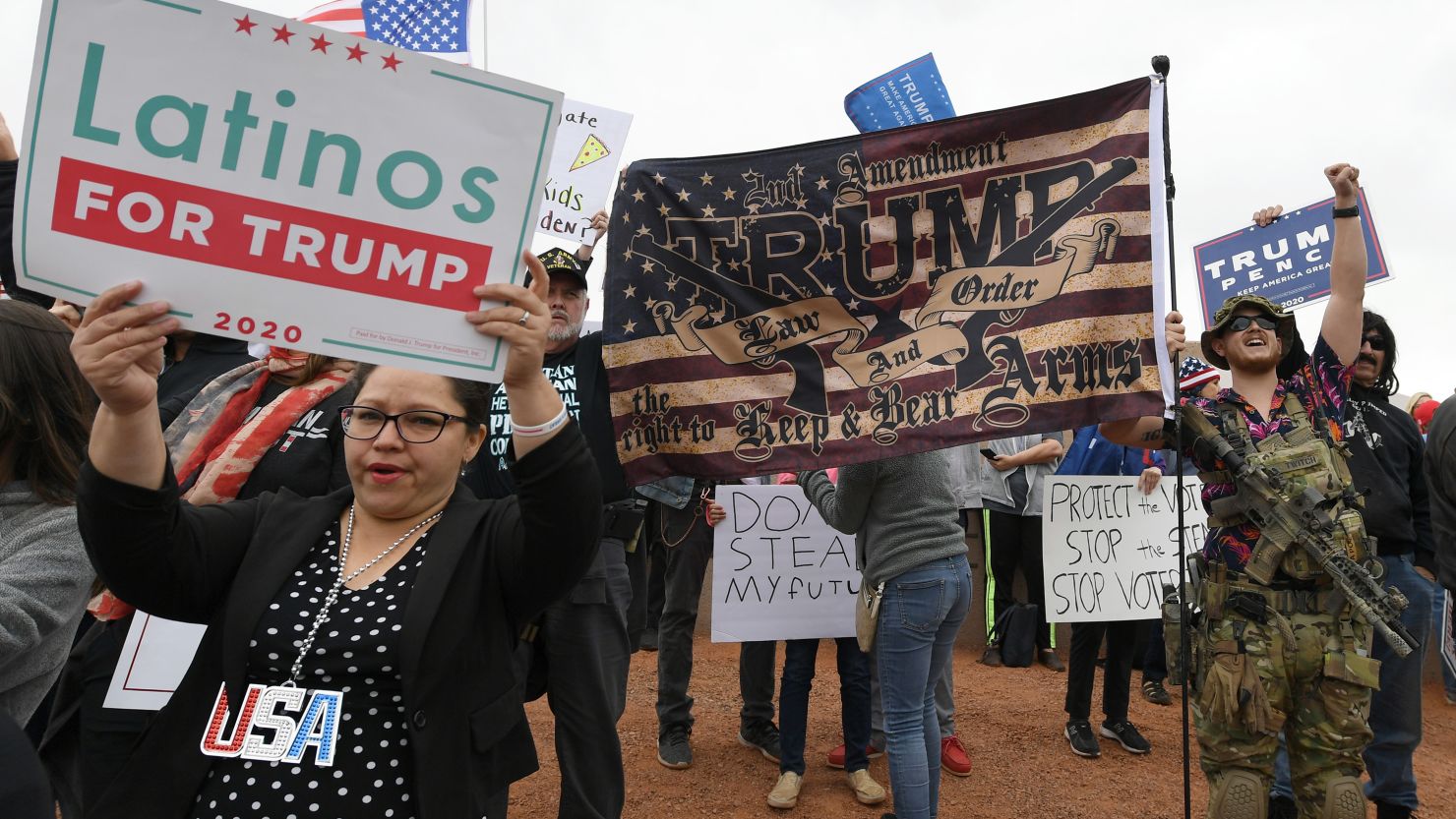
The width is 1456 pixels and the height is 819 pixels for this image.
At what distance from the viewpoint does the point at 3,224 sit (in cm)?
381

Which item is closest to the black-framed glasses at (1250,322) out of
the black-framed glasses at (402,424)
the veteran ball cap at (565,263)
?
the veteran ball cap at (565,263)

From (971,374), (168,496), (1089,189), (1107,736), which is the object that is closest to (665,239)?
(971,374)

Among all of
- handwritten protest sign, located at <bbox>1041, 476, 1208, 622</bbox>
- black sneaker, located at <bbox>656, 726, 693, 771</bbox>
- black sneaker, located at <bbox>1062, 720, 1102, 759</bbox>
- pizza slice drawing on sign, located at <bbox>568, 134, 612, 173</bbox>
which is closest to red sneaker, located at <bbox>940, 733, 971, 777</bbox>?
black sneaker, located at <bbox>1062, 720, 1102, 759</bbox>

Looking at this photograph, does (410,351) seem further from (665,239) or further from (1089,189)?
(1089,189)

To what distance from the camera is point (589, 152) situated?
5.92 metres

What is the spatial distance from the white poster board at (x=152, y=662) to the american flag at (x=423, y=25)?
3.87 meters

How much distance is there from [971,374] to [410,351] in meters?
2.43

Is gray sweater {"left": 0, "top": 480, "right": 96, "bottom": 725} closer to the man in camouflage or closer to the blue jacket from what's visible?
the man in camouflage

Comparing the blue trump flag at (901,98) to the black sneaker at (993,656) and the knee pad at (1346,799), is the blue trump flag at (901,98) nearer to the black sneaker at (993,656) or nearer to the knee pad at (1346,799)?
the knee pad at (1346,799)

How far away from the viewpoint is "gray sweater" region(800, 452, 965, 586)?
12.1 ft

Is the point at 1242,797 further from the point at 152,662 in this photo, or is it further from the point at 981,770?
the point at 152,662

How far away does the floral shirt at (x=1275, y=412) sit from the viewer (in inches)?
142

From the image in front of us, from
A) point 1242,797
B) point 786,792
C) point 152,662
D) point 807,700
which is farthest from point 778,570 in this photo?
point 152,662

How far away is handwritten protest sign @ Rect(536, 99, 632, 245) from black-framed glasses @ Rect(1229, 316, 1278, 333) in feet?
11.6
